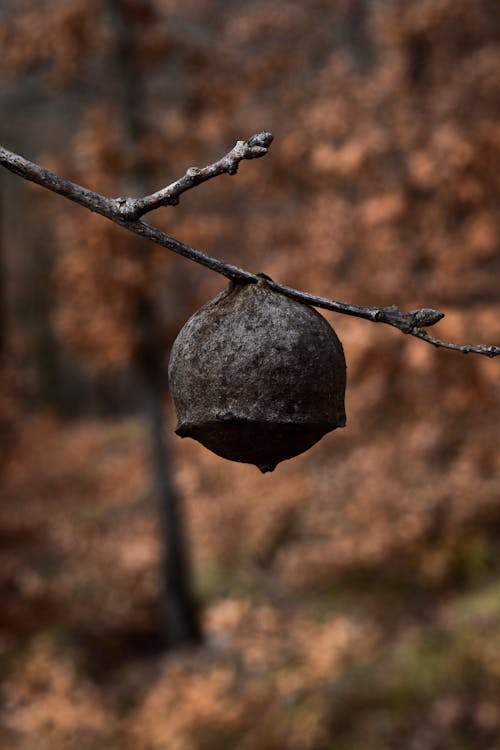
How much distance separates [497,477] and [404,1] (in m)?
4.37

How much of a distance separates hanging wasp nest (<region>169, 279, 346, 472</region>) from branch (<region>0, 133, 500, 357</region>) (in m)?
0.03

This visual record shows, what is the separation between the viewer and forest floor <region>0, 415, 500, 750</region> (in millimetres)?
6297

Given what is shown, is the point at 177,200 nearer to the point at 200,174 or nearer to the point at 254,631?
the point at 200,174

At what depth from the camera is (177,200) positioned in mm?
1007

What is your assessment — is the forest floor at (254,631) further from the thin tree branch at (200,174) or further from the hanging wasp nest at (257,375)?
the thin tree branch at (200,174)

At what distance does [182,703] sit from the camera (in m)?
6.64

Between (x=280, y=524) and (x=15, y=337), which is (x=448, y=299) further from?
(x=15, y=337)

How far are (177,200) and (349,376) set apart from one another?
552 centimetres

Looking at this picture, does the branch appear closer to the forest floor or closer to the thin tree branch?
the thin tree branch

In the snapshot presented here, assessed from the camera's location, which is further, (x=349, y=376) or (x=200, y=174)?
(x=349, y=376)

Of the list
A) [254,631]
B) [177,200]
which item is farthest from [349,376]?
[177,200]

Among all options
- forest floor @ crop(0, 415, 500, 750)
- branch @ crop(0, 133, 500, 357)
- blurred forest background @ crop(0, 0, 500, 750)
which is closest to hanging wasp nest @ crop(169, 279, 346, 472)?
branch @ crop(0, 133, 500, 357)

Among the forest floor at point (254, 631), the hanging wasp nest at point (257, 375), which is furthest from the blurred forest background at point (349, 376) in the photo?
the hanging wasp nest at point (257, 375)

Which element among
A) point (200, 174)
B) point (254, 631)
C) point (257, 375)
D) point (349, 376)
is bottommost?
point (257, 375)
